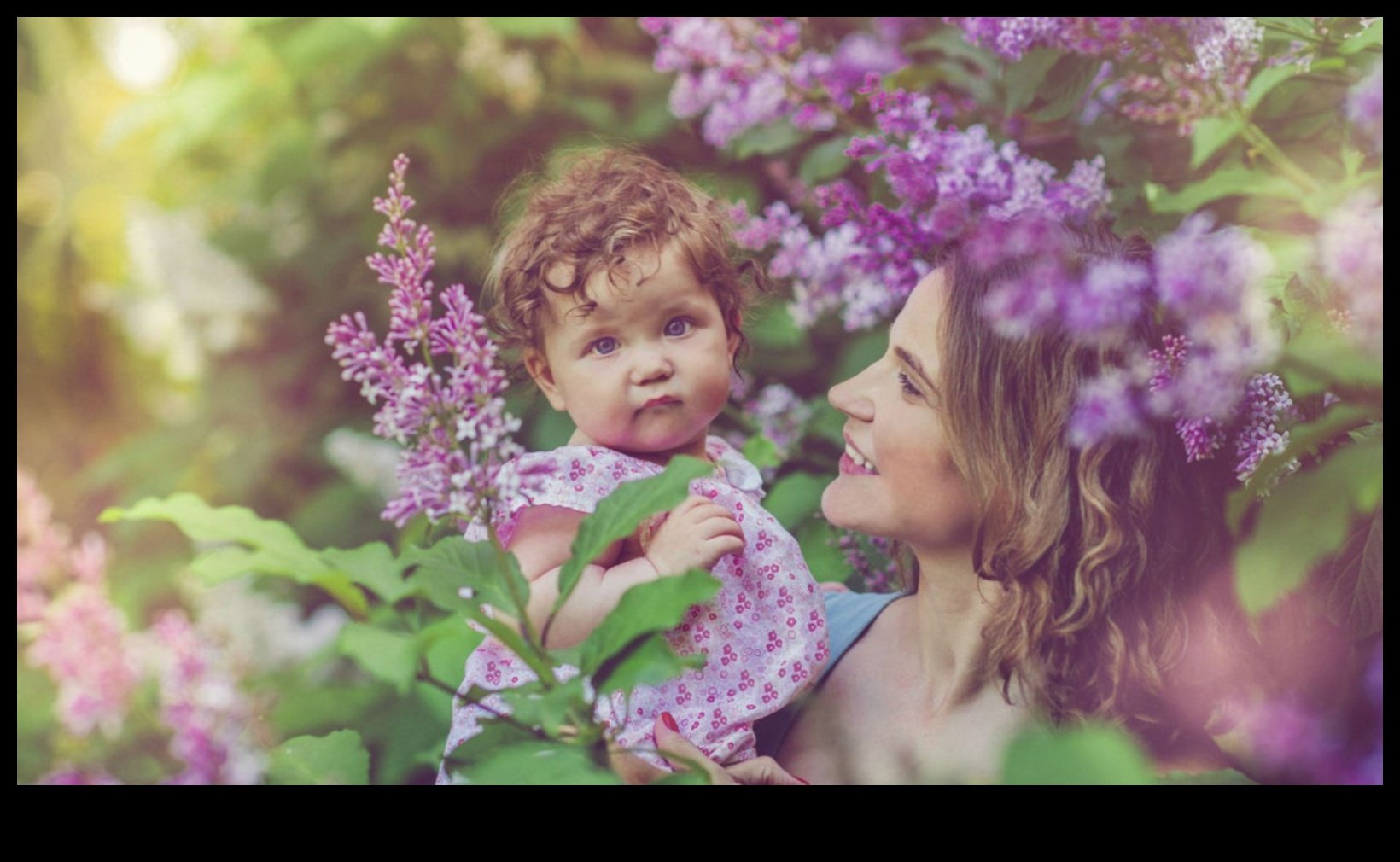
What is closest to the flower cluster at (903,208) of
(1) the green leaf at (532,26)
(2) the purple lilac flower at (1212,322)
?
(2) the purple lilac flower at (1212,322)

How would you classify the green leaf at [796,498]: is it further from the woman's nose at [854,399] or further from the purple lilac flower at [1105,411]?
the purple lilac flower at [1105,411]

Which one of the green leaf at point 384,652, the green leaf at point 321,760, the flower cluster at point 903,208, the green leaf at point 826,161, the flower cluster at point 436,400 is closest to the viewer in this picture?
the green leaf at point 384,652


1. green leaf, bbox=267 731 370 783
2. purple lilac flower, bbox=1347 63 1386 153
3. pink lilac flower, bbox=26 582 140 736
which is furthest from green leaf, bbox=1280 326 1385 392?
pink lilac flower, bbox=26 582 140 736

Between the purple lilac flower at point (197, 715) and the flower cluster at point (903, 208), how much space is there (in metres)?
0.68

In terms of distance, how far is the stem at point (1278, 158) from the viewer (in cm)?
124

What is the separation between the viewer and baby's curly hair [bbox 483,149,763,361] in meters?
1.15

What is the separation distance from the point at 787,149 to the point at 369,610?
696 mm

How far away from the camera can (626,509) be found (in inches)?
41.1

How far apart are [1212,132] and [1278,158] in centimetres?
8

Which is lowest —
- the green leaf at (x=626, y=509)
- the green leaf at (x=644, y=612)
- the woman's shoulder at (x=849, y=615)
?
the woman's shoulder at (x=849, y=615)

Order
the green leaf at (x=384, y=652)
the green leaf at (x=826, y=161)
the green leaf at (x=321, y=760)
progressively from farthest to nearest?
the green leaf at (x=826, y=161) < the green leaf at (x=321, y=760) < the green leaf at (x=384, y=652)

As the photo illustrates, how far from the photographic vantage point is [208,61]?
4.62 ft

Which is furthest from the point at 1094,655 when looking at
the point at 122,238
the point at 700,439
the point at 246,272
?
the point at 122,238
